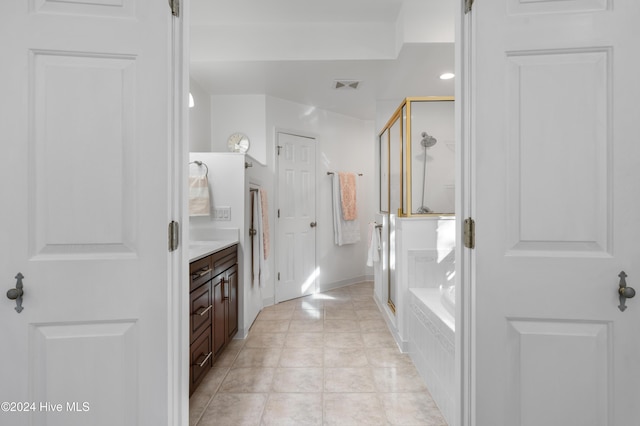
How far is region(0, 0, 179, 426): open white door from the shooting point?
36.2 inches

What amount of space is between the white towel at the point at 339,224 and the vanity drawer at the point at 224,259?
2.06 m

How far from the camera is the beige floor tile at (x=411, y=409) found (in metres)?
1.77

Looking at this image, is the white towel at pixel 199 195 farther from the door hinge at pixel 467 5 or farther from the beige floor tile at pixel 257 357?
the door hinge at pixel 467 5

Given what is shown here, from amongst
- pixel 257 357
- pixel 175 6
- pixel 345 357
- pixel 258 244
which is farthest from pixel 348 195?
pixel 175 6

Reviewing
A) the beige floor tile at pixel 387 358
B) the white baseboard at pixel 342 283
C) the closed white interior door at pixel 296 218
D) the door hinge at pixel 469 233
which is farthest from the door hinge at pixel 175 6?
the white baseboard at pixel 342 283

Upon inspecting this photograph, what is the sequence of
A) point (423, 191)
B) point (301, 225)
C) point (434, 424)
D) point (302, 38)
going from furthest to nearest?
point (301, 225), point (302, 38), point (423, 191), point (434, 424)

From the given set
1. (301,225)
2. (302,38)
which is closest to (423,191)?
(302,38)

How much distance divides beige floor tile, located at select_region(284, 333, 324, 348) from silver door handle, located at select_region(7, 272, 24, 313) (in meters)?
2.12

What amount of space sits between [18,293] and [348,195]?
13.6 feet

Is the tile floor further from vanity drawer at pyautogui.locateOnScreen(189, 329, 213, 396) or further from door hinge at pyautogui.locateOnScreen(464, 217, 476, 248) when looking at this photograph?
door hinge at pyautogui.locateOnScreen(464, 217, 476, 248)

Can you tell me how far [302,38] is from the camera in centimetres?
305

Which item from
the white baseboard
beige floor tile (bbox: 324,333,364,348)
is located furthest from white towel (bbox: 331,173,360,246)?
beige floor tile (bbox: 324,333,364,348)

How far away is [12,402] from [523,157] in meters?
1.57

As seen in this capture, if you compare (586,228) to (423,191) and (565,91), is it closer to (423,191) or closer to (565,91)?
(565,91)
